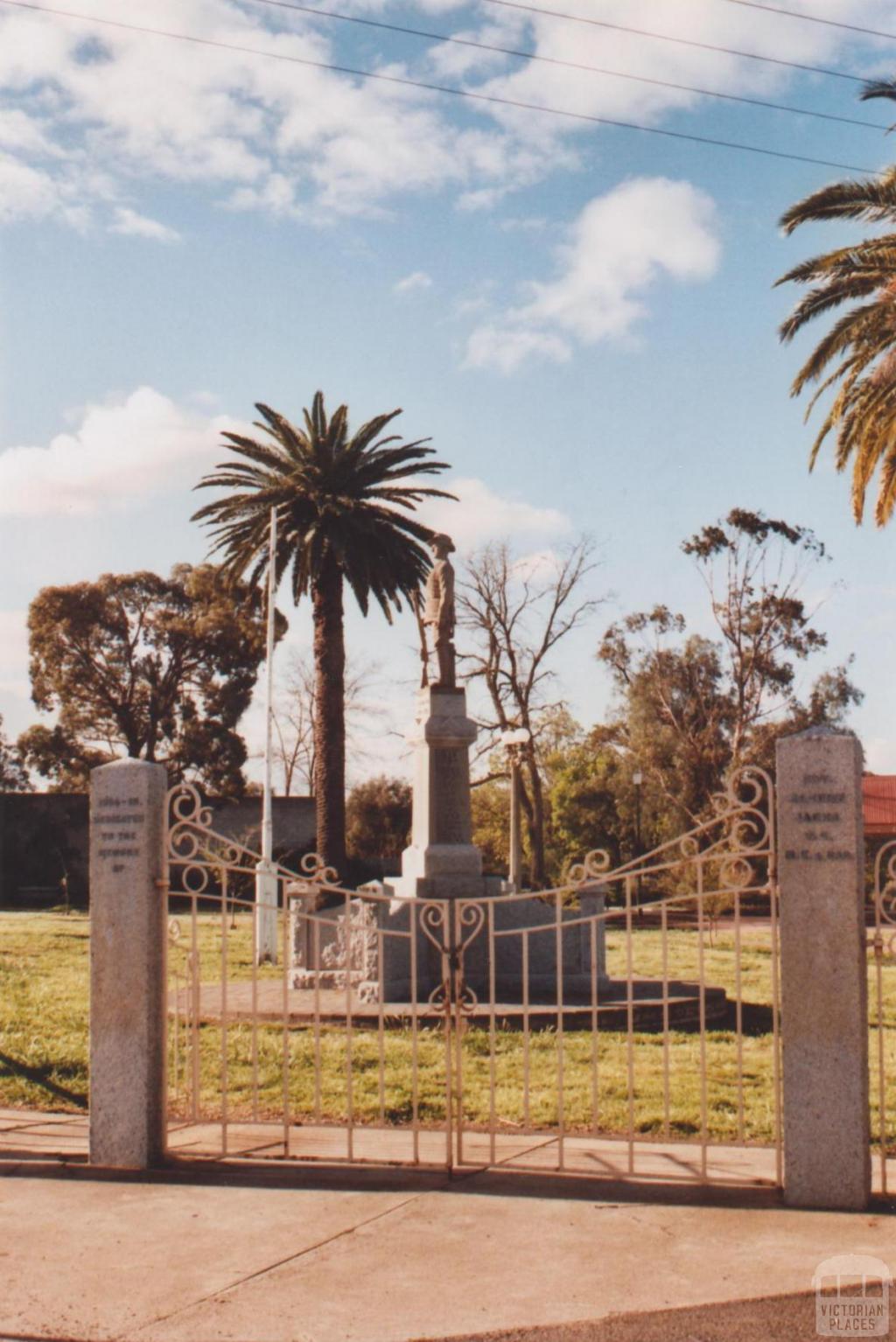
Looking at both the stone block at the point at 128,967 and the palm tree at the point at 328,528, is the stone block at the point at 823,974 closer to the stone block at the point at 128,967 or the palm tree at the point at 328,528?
the stone block at the point at 128,967

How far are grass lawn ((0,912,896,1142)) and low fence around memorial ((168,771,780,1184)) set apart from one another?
1.4 inches

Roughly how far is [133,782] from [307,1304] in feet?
9.70

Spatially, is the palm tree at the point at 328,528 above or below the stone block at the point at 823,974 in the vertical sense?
above

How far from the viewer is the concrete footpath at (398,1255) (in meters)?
4.59

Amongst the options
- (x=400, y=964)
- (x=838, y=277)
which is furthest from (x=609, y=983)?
(x=838, y=277)

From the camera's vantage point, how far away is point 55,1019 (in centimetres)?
1245

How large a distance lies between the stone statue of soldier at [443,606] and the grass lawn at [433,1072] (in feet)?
16.9

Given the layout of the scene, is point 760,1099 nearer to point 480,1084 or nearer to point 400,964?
point 480,1084

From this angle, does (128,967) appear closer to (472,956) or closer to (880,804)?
(472,956)

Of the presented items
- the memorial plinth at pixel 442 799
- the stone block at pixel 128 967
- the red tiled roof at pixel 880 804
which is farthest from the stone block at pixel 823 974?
the red tiled roof at pixel 880 804
